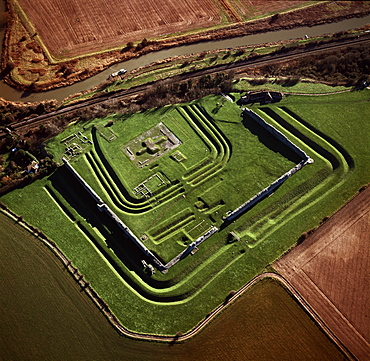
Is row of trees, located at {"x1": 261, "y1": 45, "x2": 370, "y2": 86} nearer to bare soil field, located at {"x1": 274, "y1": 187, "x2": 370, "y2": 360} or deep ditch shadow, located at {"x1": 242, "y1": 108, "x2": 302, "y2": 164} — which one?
deep ditch shadow, located at {"x1": 242, "y1": 108, "x2": 302, "y2": 164}

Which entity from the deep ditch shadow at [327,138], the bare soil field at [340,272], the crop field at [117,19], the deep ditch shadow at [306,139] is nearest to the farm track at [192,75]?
the crop field at [117,19]

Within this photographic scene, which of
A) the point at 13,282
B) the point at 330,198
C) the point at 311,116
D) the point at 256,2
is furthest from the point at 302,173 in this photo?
the point at 256,2

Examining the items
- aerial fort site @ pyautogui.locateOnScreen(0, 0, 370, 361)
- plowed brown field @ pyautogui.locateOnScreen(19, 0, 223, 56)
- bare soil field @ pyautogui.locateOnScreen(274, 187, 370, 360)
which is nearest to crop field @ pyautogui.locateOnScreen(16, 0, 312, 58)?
plowed brown field @ pyautogui.locateOnScreen(19, 0, 223, 56)

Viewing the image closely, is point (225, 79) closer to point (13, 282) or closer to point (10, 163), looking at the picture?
point (10, 163)

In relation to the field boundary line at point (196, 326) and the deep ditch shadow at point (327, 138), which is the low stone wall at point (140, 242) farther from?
the deep ditch shadow at point (327, 138)

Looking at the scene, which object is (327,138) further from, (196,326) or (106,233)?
(106,233)

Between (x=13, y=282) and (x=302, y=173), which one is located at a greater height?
(x=13, y=282)
